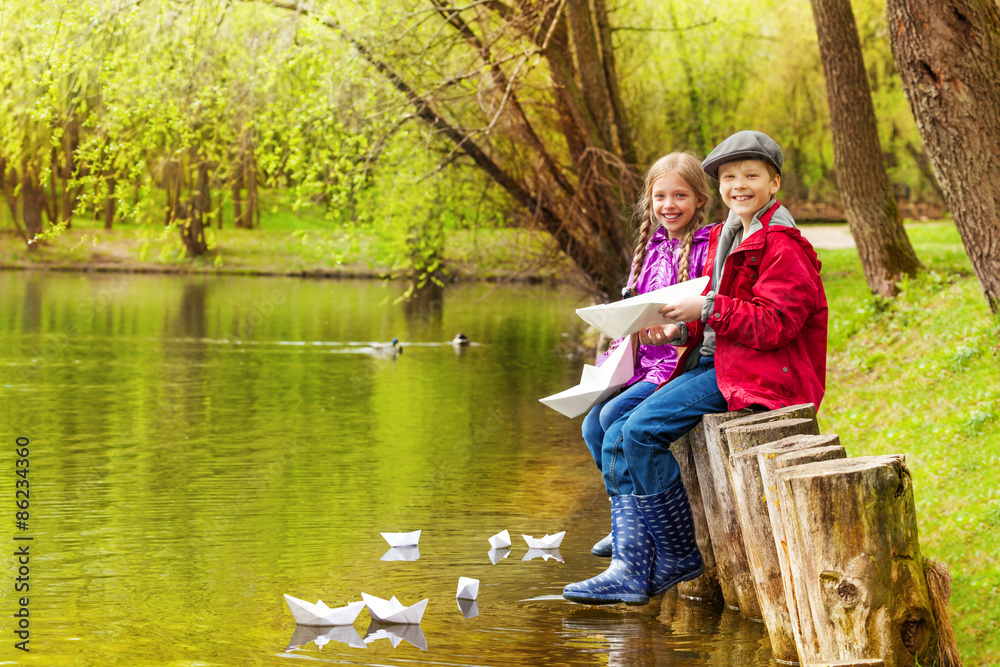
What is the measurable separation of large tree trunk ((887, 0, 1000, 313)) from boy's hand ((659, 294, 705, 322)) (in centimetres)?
379

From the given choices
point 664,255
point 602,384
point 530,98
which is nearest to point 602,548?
point 602,384

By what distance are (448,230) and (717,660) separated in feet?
45.5

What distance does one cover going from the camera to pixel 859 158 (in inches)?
493

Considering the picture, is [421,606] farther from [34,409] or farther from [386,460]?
[34,409]

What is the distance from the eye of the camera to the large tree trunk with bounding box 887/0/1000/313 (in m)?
6.91

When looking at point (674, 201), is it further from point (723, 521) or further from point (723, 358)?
point (723, 521)

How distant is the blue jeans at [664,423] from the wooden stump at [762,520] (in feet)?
0.75

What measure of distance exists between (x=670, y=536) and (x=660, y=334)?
2.80ft

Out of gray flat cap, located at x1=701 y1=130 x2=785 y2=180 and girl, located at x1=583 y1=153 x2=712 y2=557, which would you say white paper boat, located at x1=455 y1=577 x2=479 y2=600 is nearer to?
girl, located at x1=583 y1=153 x2=712 y2=557

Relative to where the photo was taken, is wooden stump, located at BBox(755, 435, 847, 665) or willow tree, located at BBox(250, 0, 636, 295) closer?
wooden stump, located at BBox(755, 435, 847, 665)

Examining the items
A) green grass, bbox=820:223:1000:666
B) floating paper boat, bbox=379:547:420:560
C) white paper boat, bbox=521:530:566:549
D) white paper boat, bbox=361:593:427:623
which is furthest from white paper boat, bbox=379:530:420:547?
green grass, bbox=820:223:1000:666

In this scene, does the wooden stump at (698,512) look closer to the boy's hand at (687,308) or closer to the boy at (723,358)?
the boy at (723,358)

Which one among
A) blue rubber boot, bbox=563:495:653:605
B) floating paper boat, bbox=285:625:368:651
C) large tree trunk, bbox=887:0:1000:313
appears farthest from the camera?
large tree trunk, bbox=887:0:1000:313

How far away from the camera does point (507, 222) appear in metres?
16.6
